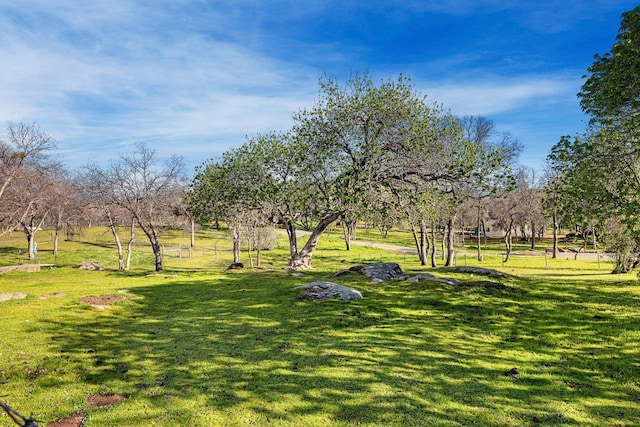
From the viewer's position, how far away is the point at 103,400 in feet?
28.4

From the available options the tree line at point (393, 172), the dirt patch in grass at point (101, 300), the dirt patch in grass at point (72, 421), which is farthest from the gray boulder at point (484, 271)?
the dirt patch in grass at point (72, 421)

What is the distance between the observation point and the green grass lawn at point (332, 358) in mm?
8172

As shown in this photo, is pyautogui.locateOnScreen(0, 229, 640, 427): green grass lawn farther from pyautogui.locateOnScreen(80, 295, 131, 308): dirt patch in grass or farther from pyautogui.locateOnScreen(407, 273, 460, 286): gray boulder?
pyautogui.locateOnScreen(407, 273, 460, 286): gray boulder

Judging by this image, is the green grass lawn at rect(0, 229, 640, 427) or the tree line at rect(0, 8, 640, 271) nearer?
the green grass lawn at rect(0, 229, 640, 427)

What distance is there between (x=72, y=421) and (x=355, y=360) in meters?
6.72

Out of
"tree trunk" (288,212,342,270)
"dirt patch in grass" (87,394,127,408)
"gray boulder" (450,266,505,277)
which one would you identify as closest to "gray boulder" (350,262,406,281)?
"gray boulder" (450,266,505,277)

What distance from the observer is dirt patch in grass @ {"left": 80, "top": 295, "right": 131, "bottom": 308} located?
672 inches

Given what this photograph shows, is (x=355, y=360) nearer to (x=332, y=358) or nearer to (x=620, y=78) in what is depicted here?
(x=332, y=358)

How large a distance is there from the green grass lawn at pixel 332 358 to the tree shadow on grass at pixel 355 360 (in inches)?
1.9

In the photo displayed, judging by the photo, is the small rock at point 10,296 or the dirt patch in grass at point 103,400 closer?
the dirt patch in grass at point 103,400

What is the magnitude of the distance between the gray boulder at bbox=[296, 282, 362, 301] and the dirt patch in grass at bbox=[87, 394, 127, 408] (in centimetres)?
973

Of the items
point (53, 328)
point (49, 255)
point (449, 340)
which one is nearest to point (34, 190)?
point (49, 255)

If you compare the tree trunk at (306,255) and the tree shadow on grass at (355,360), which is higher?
the tree trunk at (306,255)

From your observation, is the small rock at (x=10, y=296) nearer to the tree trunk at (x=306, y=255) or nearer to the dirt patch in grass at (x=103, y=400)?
the dirt patch in grass at (x=103, y=400)
